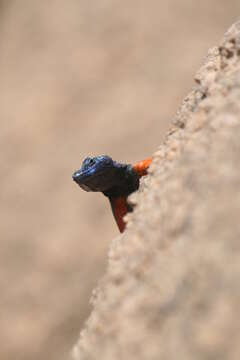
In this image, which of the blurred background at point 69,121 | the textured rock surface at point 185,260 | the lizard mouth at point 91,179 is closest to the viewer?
the textured rock surface at point 185,260

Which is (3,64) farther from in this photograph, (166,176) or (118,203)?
(166,176)

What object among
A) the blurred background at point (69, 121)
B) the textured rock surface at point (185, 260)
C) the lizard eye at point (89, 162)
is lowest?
the textured rock surface at point (185, 260)

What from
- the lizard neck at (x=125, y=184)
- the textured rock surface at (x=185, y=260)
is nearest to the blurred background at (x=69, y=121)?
the lizard neck at (x=125, y=184)

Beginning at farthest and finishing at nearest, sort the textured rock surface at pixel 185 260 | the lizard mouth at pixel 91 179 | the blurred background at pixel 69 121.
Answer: the blurred background at pixel 69 121 → the lizard mouth at pixel 91 179 → the textured rock surface at pixel 185 260

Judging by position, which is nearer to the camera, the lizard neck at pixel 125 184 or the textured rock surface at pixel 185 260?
the textured rock surface at pixel 185 260

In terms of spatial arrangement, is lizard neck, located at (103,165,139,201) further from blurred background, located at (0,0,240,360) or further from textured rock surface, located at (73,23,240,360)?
blurred background, located at (0,0,240,360)

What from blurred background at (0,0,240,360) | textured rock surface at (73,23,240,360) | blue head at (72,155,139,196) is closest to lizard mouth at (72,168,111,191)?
blue head at (72,155,139,196)

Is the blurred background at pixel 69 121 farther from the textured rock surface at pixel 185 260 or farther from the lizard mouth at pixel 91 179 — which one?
the textured rock surface at pixel 185 260

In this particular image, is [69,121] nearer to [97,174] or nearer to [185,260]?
[97,174]

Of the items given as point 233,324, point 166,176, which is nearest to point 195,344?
point 233,324
